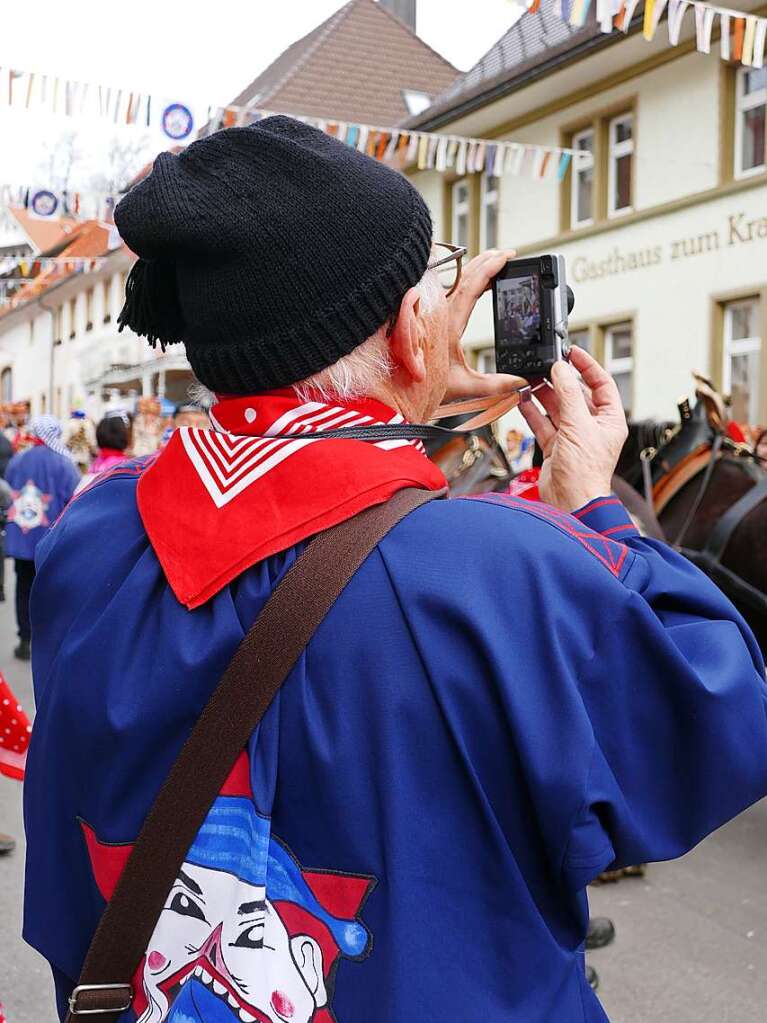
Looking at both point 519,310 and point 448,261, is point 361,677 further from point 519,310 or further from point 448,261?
point 519,310

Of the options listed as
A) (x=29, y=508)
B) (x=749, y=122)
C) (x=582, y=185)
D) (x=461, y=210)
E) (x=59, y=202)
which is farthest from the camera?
(x=461, y=210)

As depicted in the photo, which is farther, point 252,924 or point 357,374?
point 357,374

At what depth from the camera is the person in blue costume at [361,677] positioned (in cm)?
100

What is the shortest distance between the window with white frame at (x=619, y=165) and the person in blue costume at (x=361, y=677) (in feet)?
45.8

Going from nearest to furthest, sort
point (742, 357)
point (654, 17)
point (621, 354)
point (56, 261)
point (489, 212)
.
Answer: point (654, 17), point (742, 357), point (621, 354), point (489, 212), point (56, 261)

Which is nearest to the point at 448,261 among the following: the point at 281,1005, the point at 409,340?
the point at 409,340

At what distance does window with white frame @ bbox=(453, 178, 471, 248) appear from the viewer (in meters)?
17.0

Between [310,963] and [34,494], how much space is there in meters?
7.37

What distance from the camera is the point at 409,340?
45.5 inches

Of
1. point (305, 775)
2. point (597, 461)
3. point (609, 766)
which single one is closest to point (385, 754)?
point (305, 775)

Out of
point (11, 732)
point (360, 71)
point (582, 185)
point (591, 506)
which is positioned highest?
point (360, 71)

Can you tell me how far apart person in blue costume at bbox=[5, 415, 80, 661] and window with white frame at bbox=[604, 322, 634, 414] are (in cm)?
833

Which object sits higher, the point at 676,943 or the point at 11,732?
the point at 11,732

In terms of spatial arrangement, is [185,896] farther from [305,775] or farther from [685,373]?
[685,373]
